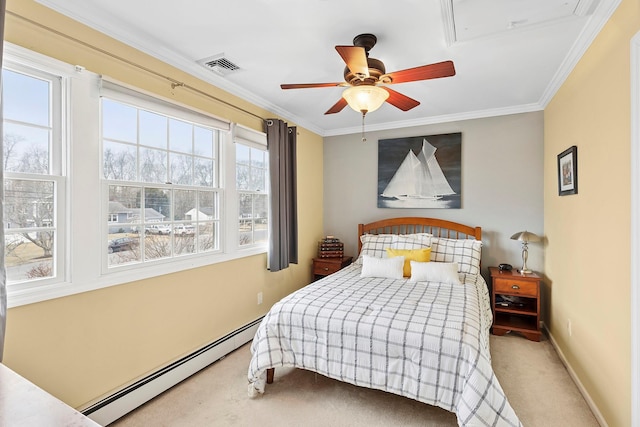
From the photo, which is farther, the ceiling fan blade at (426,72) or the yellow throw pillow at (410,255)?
the yellow throw pillow at (410,255)

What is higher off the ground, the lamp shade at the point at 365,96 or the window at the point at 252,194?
the lamp shade at the point at 365,96

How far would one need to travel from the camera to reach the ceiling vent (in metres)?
2.41

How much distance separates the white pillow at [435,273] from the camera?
117 inches

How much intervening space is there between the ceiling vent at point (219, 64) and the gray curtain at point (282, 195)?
0.84m

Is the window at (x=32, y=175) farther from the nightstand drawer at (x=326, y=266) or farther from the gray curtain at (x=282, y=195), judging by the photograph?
the nightstand drawer at (x=326, y=266)

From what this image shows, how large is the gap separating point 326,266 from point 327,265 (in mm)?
19

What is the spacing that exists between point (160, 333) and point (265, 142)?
79.9 inches

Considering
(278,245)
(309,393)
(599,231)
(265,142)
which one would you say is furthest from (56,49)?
(599,231)

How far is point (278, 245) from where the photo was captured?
344 cm

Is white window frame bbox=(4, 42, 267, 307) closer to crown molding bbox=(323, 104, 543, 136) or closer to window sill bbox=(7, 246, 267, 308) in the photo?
window sill bbox=(7, 246, 267, 308)

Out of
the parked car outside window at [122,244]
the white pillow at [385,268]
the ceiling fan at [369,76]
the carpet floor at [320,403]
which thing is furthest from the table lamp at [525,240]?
the parked car outside window at [122,244]

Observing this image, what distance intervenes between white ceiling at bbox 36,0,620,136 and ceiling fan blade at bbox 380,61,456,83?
1.03 ft

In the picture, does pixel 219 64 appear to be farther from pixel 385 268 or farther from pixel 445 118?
pixel 445 118

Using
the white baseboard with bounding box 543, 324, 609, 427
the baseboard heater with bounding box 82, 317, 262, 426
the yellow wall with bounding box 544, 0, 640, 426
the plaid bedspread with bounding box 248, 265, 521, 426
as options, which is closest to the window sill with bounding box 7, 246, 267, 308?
the baseboard heater with bounding box 82, 317, 262, 426
